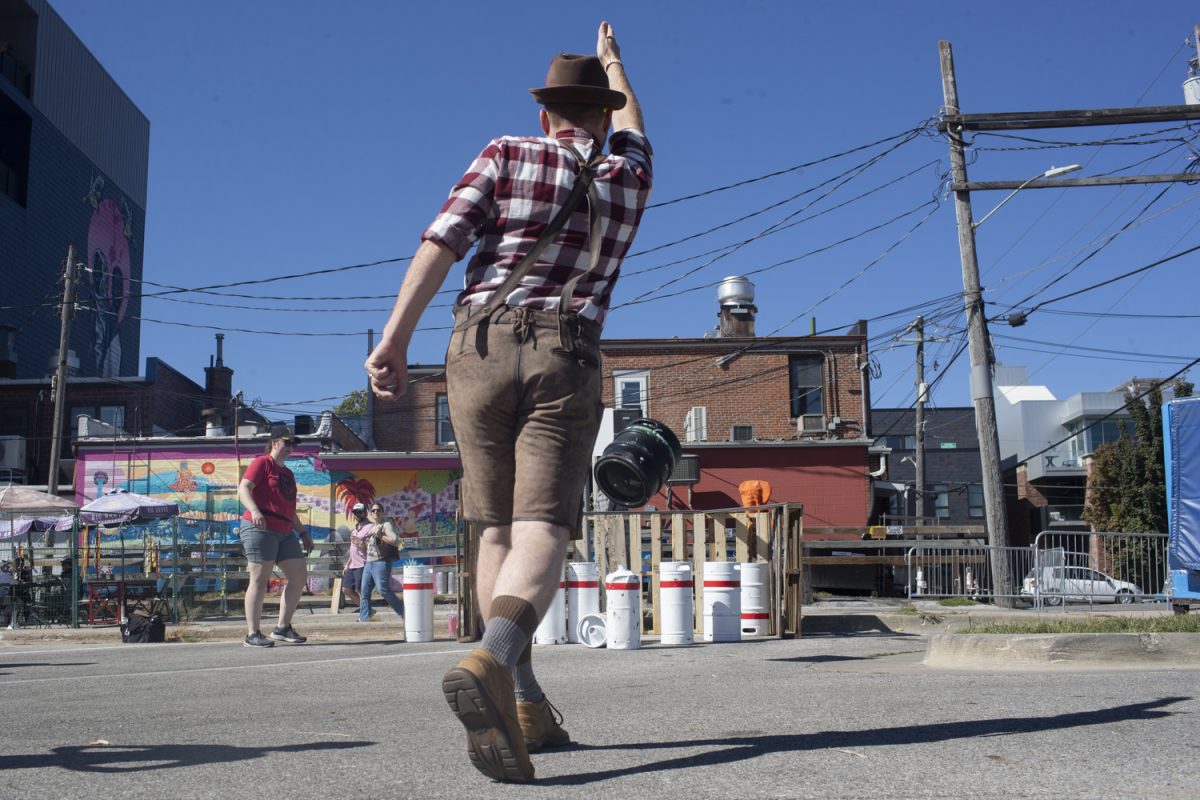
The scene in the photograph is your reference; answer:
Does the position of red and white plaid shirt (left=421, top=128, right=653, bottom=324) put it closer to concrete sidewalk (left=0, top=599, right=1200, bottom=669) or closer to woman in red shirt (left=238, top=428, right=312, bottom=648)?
concrete sidewalk (left=0, top=599, right=1200, bottom=669)

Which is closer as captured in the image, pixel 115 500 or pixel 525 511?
pixel 525 511

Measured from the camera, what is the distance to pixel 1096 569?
1507 centimetres

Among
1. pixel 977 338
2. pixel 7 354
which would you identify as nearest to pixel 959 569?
pixel 977 338

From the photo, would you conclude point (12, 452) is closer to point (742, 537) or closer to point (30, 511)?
point (30, 511)

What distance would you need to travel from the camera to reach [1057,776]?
2672 mm

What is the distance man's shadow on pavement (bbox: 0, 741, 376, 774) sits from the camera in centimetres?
301

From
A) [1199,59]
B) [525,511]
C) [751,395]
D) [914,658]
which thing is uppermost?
[1199,59]

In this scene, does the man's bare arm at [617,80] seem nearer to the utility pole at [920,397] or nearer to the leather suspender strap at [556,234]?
the leather suspender strap at [556,234]

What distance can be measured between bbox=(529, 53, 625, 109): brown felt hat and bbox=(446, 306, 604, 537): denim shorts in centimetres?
73

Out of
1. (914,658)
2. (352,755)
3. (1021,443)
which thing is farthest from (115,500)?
(1021,443)

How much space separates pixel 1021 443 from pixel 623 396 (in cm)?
3019

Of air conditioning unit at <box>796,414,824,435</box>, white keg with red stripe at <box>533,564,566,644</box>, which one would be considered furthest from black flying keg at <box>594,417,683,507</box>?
air conditioning unit at <box>796,414,824,435</box>

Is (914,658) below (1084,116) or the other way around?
below

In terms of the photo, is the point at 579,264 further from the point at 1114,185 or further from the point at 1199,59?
the point at 1199,59
